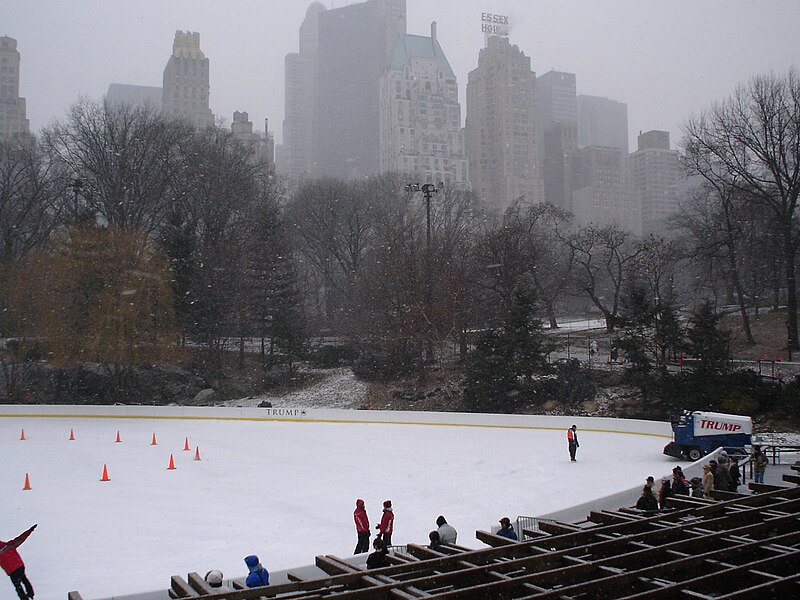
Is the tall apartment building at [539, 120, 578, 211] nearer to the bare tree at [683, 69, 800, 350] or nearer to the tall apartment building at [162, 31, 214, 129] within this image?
the tall apartment building at [162, 31, 214, 129]

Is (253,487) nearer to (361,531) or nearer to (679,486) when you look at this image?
(361,531)

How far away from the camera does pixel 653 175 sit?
14225 centimetres

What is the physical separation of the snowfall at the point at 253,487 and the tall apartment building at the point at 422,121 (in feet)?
312

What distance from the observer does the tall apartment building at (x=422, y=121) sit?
12850cm

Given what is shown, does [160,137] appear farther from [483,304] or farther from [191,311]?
[483,304]

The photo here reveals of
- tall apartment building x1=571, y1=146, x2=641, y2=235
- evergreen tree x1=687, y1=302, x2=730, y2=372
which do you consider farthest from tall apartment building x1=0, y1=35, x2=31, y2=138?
evergreen tree x1=687, y1=302, x2=730, y2=372

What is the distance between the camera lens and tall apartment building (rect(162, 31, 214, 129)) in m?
146

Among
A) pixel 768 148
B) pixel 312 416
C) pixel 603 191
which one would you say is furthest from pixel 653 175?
pixel 312 416

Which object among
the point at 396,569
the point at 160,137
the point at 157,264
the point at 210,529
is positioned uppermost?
the point at 160,137

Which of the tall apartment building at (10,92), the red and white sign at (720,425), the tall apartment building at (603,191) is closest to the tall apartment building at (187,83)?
the tall apartment building at (10,92)

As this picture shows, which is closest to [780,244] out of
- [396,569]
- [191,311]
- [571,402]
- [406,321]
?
[571,402]

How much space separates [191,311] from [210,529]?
32017 mm

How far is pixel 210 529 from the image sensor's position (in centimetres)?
1321

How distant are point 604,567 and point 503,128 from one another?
139639mm
